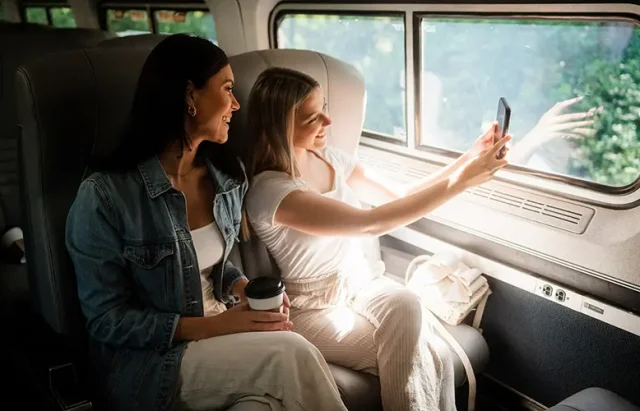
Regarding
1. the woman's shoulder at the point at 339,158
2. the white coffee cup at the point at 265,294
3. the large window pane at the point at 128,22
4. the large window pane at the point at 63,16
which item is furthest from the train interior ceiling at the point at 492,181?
the large window pane at the point at 63,16

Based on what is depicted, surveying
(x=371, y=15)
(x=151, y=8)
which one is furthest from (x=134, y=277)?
(x=151, y=8)

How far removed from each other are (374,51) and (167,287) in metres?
1.73

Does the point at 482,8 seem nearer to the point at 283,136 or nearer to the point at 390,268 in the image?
the point at 283,136

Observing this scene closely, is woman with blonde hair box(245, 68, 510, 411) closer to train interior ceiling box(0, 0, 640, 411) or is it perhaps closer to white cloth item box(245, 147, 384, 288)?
white cloth item box(245, 147, 384, 288)

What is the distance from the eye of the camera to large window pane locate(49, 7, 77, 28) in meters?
5.42

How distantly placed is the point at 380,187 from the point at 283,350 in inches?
→ 36.2

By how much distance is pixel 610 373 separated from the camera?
2.10 meters

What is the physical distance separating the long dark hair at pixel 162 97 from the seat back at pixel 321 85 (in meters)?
0.36

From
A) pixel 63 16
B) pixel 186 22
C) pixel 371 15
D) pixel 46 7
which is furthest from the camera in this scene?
pixel 46 7

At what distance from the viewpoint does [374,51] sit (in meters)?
2.88

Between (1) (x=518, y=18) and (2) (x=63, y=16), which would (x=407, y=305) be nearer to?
(1) (x=518, y=18)

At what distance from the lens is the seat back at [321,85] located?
6.55 feet

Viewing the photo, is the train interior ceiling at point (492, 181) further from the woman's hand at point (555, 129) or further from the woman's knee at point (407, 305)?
the woman's knee at point (407, 305)

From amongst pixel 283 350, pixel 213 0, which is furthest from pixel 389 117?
pixel 283 350
